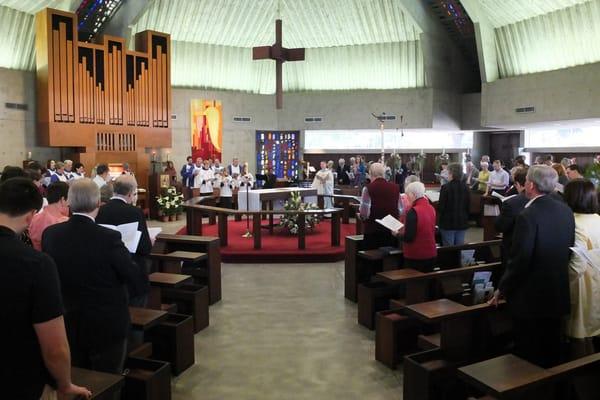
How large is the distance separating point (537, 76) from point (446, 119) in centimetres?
388

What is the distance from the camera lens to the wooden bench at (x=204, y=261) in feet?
20.3

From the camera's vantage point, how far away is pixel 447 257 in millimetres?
5750

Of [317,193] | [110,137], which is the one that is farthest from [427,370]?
[110,137]

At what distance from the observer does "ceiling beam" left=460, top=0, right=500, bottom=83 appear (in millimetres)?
15273

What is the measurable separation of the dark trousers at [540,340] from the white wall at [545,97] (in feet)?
40.0

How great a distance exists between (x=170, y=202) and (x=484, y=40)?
10213 millimetres

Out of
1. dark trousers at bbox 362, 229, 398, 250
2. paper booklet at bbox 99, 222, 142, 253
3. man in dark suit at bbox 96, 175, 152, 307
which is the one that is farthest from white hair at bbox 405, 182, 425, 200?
paper booklet at bbox 99, 222, 142, 253

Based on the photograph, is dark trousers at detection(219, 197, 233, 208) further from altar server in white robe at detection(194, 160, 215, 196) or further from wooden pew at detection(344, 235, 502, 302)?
wooden pew at detection(344, 235, 502, 302)

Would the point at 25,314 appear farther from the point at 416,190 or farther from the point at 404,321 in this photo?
the point at 416,190

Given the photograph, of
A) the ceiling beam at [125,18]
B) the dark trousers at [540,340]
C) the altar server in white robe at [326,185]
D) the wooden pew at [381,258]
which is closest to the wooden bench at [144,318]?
the dark trousers at [540,340]

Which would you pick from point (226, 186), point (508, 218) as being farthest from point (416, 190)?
point (226, 186)

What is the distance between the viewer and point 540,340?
316cm

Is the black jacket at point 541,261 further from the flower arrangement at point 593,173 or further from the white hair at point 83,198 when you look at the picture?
the flower arrangement at point 593,173

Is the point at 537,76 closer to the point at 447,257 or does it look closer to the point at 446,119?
the point at 446,119
